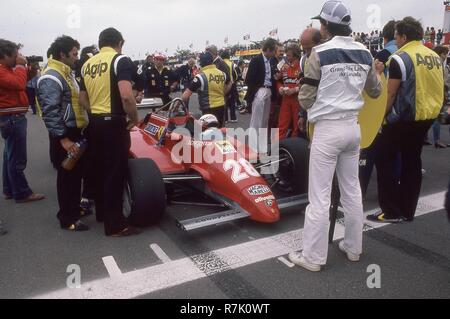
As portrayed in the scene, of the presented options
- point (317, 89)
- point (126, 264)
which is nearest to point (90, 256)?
point (126, 264)

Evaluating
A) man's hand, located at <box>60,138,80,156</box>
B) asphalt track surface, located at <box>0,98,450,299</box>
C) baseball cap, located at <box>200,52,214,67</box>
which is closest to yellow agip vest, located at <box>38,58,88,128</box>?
man's hand, located at <box>60,138,80,156</box>

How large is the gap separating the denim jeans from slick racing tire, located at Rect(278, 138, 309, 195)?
332cm

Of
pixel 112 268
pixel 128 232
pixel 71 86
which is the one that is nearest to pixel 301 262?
A: pixel 112 268

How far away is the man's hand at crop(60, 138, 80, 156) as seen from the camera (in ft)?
13.1

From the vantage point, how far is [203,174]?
4.41 metres

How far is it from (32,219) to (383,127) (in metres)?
4.07

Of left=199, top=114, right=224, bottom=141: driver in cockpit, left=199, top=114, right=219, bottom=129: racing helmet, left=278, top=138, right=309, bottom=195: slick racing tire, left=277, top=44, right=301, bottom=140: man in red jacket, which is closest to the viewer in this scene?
left=278, top=138, right=309, bottom=195: slick racing tire

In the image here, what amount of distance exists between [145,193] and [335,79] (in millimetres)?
2096

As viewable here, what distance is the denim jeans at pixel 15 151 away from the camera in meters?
4.93

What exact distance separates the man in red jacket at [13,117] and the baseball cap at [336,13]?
3745 millimetres

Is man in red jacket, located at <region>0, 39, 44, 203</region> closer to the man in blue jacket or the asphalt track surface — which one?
the asphalt track surface

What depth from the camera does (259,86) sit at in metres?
7.13

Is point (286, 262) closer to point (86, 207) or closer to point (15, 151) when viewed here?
point (86, 207)

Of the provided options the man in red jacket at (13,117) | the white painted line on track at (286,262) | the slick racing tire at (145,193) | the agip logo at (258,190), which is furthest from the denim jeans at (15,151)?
the white painted line on track at (286,262)
